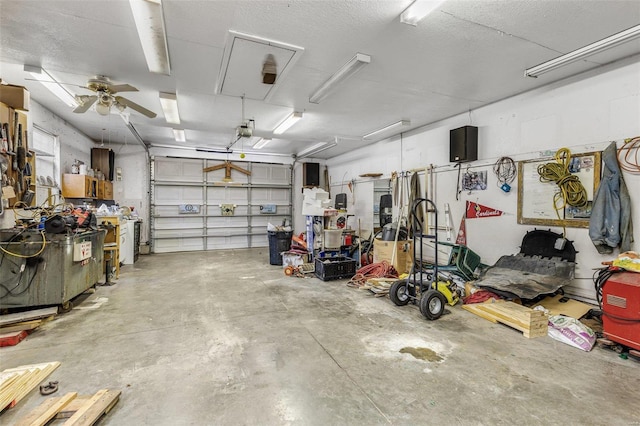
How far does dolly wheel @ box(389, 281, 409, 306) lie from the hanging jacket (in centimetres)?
235

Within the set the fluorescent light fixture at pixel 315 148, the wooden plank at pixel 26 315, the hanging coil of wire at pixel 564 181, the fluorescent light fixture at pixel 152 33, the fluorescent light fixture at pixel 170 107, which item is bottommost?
the wooden plank at pixel 26 315

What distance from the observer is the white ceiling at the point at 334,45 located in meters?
2.54

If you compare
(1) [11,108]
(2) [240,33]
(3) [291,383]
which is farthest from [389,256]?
(1) [11,108]

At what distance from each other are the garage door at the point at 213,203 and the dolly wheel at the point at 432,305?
744 centimetres

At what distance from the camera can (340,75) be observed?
3770mm

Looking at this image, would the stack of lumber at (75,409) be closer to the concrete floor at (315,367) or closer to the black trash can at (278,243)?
the concrete floor at (315,367)

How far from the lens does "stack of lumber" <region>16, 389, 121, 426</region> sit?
5.71 ft

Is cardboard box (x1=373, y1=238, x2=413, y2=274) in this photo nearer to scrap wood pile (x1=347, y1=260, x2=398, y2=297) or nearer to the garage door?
scrap wood pile (x1=347, y1=260, x2=398, y2=297)

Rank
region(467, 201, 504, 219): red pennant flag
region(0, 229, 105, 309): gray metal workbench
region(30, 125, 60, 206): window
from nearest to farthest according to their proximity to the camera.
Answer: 1. region(0, 229, 105, 309): gray metal workbench
2. region(467, 201, 504, 219): red pennant flag
3. region(30, 125, 60, 206): window

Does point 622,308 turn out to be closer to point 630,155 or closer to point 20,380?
point 630,155

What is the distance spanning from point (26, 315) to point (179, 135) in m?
5.39

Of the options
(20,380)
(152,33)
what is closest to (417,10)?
(152,33)

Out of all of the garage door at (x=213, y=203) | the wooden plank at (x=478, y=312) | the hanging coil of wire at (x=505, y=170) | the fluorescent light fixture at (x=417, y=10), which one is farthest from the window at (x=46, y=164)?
the hanging coil of wire at (x=505, y=170)

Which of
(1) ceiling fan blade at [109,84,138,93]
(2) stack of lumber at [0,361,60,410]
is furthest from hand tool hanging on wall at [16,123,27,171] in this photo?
(2) stack of lumber at [0,361,60,410]
